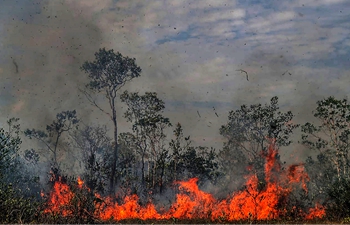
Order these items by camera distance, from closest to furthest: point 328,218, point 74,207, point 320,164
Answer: point 74,207 < point 328,218 < point 320,164

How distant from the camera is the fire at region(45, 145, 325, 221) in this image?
82.3 feet

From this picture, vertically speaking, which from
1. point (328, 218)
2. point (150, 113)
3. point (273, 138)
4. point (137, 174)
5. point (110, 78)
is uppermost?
point (110, 78)

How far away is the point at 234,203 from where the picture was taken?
84.2ft

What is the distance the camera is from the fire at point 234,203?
25.1 meters

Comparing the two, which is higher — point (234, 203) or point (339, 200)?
point (339, 200)

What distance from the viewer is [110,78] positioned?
45.8 meters

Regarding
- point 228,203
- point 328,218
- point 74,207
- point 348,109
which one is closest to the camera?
point 74,207

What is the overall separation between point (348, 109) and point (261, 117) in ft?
29.3

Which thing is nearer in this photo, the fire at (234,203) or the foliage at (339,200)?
the foliage at (339,200)

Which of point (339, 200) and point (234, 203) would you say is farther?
point (234, 203)

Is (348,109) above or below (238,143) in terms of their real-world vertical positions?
above

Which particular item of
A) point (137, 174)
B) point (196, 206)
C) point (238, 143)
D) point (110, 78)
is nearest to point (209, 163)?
point (238, 143)

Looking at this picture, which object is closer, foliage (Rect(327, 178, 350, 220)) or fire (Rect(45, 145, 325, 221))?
foliage (Rect(327, 178, 350, 220))

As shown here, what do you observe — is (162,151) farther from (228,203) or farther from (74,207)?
(74,207)
